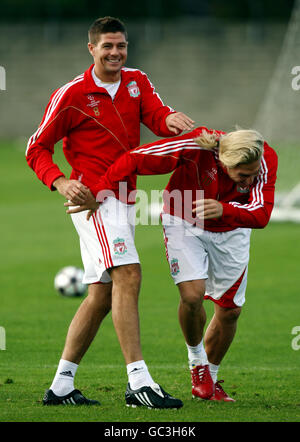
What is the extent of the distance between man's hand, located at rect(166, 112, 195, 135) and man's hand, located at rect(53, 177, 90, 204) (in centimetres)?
71

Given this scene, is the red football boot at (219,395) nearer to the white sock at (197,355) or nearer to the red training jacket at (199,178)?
the white sock at (197,355)

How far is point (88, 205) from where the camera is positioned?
5.78 meters

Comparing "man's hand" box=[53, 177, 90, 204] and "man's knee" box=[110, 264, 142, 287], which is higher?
"man's hand" box=[53, 177, 90, 204]

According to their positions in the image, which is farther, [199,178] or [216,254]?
[216,254]

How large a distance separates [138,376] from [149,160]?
1.39 m

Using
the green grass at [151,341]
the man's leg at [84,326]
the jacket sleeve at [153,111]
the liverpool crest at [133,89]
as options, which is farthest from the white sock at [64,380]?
the liverpool crest at [133,89]

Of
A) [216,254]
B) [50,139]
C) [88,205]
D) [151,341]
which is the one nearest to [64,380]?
[88,205]

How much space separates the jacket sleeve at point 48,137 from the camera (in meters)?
5.89

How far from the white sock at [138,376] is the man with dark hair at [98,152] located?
0.90ft

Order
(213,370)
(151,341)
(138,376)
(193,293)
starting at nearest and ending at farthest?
(138,376) < (193,293) < (213,370) < (151,341)

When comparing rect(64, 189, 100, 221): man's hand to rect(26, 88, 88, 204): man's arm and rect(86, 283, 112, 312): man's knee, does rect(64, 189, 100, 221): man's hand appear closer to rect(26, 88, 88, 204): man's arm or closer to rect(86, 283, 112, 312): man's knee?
rect(26, 88, 88, 204): man's arm

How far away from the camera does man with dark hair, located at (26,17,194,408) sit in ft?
18.8

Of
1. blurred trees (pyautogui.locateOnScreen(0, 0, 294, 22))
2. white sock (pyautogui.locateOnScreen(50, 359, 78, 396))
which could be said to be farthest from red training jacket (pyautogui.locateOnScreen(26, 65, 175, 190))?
blurred trees (pyautogui.locateOnScreen(0, 0, 294, 22))

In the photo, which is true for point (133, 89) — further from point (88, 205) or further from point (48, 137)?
point (88, 205)
